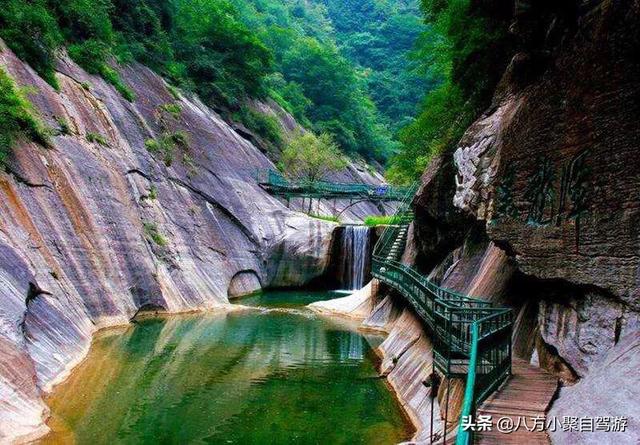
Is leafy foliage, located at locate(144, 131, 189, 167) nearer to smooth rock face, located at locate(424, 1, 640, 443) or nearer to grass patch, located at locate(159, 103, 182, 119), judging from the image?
grass patch, located at locate(159, 103, 182, 119)

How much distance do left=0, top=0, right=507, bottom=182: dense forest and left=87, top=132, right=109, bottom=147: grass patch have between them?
298 cm

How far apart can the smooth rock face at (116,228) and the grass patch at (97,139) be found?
0.52 feet

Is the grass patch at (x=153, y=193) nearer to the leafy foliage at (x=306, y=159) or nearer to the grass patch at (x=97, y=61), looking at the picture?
the grass patch at (x=97, y=61)

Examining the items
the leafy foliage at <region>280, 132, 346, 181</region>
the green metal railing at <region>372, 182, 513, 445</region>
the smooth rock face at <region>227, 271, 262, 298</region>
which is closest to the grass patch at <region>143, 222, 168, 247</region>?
the smooth rock face at <region>227, 271, 262, 298</region>

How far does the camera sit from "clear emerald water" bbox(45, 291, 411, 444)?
878cm

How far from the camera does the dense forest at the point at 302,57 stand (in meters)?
15.8

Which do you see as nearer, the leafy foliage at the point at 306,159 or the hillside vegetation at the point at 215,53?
the hillside vegetation at the point at 215,53

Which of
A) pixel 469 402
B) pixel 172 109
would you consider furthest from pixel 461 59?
pixel 172 109

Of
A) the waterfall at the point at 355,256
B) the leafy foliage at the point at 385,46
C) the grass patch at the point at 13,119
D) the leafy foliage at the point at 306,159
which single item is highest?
the leafy foliage at the point at 385,46

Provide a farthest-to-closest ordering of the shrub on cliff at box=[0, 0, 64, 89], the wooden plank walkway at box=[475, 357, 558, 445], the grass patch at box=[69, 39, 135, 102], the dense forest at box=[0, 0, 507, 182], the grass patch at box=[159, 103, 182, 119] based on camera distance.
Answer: the grass patch at box=[159, 103, 182, 119] < the grass patch at box=[69, 39, 135, 102] < the shrub on cliff at box=[0, 0, 64, 89] < the dense forest at box=[0, 0, 507, 182] < the wooden plank walkway at box=[475, 357, 558, 445]

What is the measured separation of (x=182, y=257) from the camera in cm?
2253

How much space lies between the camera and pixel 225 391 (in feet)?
36.5

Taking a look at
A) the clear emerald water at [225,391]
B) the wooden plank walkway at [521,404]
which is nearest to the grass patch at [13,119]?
the clear emerald water at [225,391]

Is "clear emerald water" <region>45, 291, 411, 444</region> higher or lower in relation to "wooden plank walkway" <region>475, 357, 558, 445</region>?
lower
